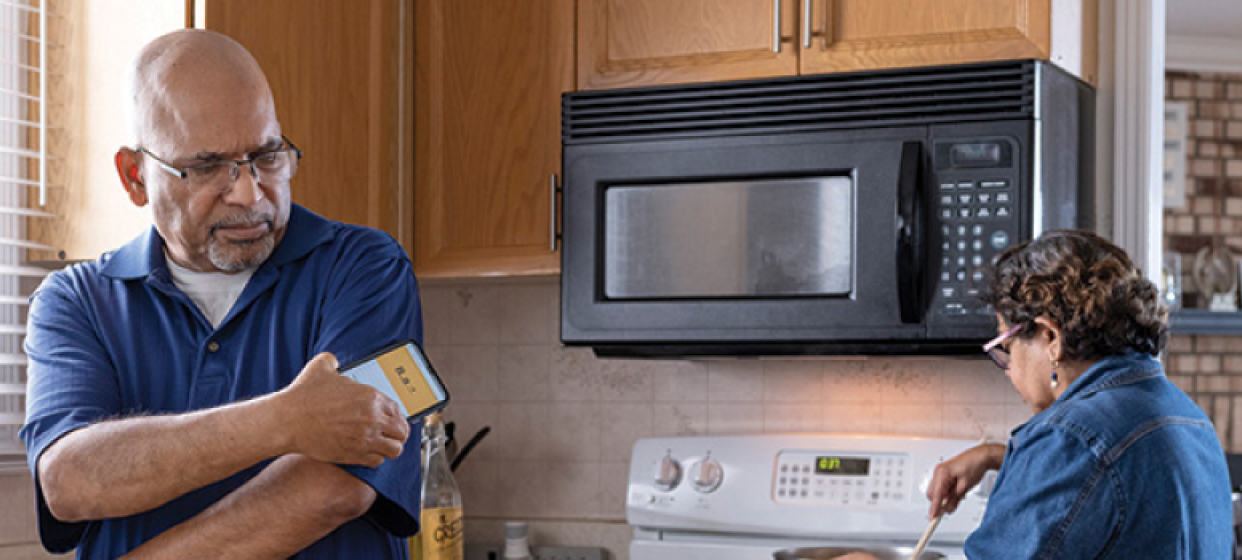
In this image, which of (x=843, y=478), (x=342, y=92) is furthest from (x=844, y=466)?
(x=342, y=92)

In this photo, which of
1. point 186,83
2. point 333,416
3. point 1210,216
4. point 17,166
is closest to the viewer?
point 333,416

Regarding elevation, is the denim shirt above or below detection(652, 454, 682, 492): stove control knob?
above

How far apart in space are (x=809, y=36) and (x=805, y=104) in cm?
14

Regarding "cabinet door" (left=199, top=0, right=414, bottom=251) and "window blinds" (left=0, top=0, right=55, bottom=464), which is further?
"cabinet door" (left=199, top=0, right=414, bottom=251)

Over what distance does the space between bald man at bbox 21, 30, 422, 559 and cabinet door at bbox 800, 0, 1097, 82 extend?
1078 millimetres

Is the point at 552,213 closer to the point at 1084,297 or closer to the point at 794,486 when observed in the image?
the point at 794,486

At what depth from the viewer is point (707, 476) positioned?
2.40 m

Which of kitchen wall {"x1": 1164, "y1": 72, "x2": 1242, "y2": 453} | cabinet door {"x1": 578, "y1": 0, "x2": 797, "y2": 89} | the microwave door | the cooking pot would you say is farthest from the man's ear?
kitchen wall {"x1": 1164, "y1": 72, "x2": 1242, "y2": 453}

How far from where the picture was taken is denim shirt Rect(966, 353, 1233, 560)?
4.64 ft

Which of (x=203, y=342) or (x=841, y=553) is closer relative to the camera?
(x=203, y=342)

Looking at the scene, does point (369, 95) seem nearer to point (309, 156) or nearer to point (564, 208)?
point (309, 156)

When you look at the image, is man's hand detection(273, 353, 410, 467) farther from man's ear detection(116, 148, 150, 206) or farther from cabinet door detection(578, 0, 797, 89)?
cabinet door detection(578, 0, 797, 89)

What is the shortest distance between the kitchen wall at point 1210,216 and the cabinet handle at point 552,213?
133 inches

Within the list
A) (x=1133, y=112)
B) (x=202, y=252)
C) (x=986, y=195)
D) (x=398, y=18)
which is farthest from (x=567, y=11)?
(x=202, y=252)
